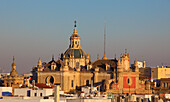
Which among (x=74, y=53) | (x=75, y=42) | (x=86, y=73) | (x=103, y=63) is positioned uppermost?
(x=75, y=42)

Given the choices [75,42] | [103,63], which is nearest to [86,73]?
[103,63]

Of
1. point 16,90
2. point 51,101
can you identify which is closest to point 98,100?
point 51,101

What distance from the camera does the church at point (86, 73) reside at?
159m

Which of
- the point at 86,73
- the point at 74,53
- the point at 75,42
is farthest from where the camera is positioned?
the point at 75,42

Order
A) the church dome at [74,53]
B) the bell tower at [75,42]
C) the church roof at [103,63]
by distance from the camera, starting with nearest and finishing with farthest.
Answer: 1. the church roof at [103,63]
2. the church dome at [74,53]
3. the bell tower at [75,42]

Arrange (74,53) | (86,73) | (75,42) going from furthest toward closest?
(75,42) < (74,53) < (86,73)

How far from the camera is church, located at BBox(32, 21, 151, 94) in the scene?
159m

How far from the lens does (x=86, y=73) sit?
545 ft

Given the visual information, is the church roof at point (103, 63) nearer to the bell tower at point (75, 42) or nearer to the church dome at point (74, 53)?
the church dome at point (74, 53)

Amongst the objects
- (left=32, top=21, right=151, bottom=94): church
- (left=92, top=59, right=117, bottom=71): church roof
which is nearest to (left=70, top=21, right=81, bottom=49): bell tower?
(left=32, top=21, right=151, bottom=94): church

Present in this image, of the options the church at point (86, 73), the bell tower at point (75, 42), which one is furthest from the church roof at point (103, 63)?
the bell tower at point (75, 42)

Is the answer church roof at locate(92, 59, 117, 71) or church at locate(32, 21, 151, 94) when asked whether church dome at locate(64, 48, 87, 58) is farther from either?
church roof at locate(92, 59, 117, 71)

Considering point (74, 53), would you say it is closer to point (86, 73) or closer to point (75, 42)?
point (75, 42)

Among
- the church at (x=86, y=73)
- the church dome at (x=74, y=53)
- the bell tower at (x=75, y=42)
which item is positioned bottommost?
the church at (x=86, y=73)
